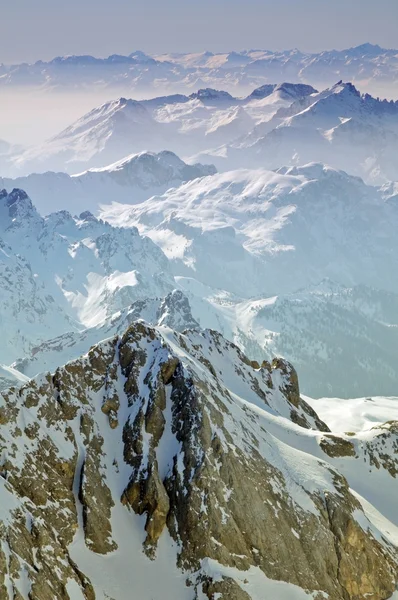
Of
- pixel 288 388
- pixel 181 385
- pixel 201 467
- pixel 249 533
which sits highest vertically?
pixel 181 385

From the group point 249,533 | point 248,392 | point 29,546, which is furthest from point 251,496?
point 248,392

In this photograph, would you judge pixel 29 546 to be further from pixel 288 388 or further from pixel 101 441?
pixel 288 388

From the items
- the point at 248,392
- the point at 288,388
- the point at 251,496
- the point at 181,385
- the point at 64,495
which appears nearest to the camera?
the point at 64,495

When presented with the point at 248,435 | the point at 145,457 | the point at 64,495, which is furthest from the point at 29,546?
the point at 248,435

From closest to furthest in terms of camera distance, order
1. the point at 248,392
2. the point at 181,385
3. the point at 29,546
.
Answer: the point at 29,546, the point at 181,385, the point at 248,392

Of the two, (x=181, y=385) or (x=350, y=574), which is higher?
(x=181, y=385)

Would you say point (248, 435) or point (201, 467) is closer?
point (201, 467)

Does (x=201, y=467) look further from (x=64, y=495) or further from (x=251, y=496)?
(x=64, y=495)
